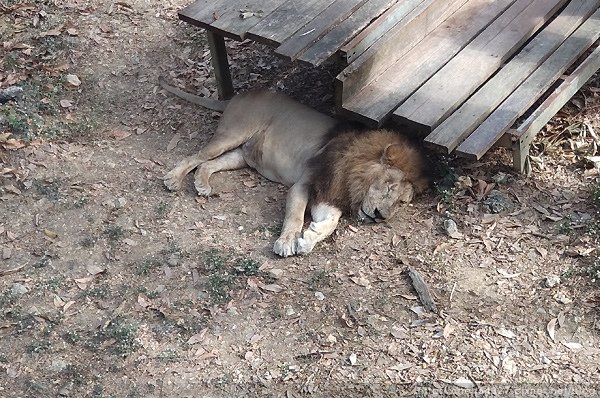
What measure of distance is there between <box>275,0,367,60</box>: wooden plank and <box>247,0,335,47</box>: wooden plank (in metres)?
0.05

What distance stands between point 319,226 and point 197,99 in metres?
1.81

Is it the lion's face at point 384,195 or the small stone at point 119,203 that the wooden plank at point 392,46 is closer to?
the lion's face at point 384,195

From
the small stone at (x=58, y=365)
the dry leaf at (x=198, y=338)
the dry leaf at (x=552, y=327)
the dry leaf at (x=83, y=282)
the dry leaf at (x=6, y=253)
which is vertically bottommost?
the dry leaf at (x=552, y=327)

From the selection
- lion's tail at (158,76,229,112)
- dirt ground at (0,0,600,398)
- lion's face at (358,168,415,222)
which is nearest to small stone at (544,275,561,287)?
dirt ground at (0,0,600,398)

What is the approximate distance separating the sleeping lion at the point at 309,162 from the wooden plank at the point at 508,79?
353 mm

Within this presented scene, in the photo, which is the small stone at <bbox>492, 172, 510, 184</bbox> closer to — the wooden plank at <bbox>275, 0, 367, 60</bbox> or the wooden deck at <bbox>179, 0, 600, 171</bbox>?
the wooden deck at <bbox>179, 0, 600, 171</bbox>

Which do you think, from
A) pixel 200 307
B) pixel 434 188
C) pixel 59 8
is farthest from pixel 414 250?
pixel 59 8

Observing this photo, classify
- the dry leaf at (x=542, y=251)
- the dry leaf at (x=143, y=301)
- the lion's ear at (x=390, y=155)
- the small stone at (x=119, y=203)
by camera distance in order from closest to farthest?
the dry leaf at (x=143, y=301) < the dry leaf at (x=542, y=251) < the lion's ear at (x=390, y=155) < the small stone at (x=119, y=203)

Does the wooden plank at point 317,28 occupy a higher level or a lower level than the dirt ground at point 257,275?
higher

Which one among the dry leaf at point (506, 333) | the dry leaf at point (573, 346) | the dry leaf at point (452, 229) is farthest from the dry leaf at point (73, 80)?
the dry leaf at point (573, 346)

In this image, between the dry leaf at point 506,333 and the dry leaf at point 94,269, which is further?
the dry leaf at point 94,269

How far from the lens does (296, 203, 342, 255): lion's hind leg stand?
15.8 feet

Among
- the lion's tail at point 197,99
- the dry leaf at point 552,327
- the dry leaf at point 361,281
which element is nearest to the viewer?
the dry leaf at point 552,327

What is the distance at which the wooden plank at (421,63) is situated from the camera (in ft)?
16.8
